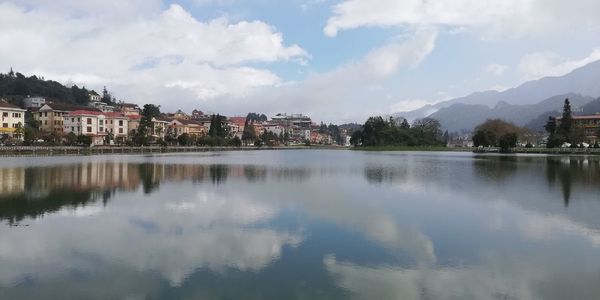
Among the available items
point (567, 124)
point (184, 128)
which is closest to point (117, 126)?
point (184, 128)

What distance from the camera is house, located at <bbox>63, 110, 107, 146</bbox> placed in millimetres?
70250

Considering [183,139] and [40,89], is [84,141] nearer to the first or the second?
[183,139]

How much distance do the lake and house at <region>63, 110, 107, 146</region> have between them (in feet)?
186

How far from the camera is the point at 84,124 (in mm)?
70438

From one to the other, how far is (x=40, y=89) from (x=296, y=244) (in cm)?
11320

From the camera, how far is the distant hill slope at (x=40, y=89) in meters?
101

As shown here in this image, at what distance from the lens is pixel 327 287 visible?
7043 millimetres

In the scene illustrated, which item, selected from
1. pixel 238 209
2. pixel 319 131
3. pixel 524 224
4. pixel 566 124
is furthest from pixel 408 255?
pixel 319 131

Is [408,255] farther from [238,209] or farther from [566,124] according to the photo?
[566,124]

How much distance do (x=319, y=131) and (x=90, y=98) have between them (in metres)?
94.1

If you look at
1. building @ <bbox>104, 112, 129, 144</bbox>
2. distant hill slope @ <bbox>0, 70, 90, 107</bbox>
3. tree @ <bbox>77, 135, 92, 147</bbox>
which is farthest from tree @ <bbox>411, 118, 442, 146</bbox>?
distant hill slope @ <bbox>0, 70, 90, 107</bbox>

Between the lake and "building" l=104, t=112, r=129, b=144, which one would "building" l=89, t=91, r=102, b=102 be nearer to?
"building" l=104, t=112, r=129, b=144

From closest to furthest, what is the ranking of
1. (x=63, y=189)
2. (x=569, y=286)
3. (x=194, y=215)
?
(x=569, y=286), (x=194, y=215), (x=63, y=189)

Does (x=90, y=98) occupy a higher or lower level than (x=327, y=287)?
higher
